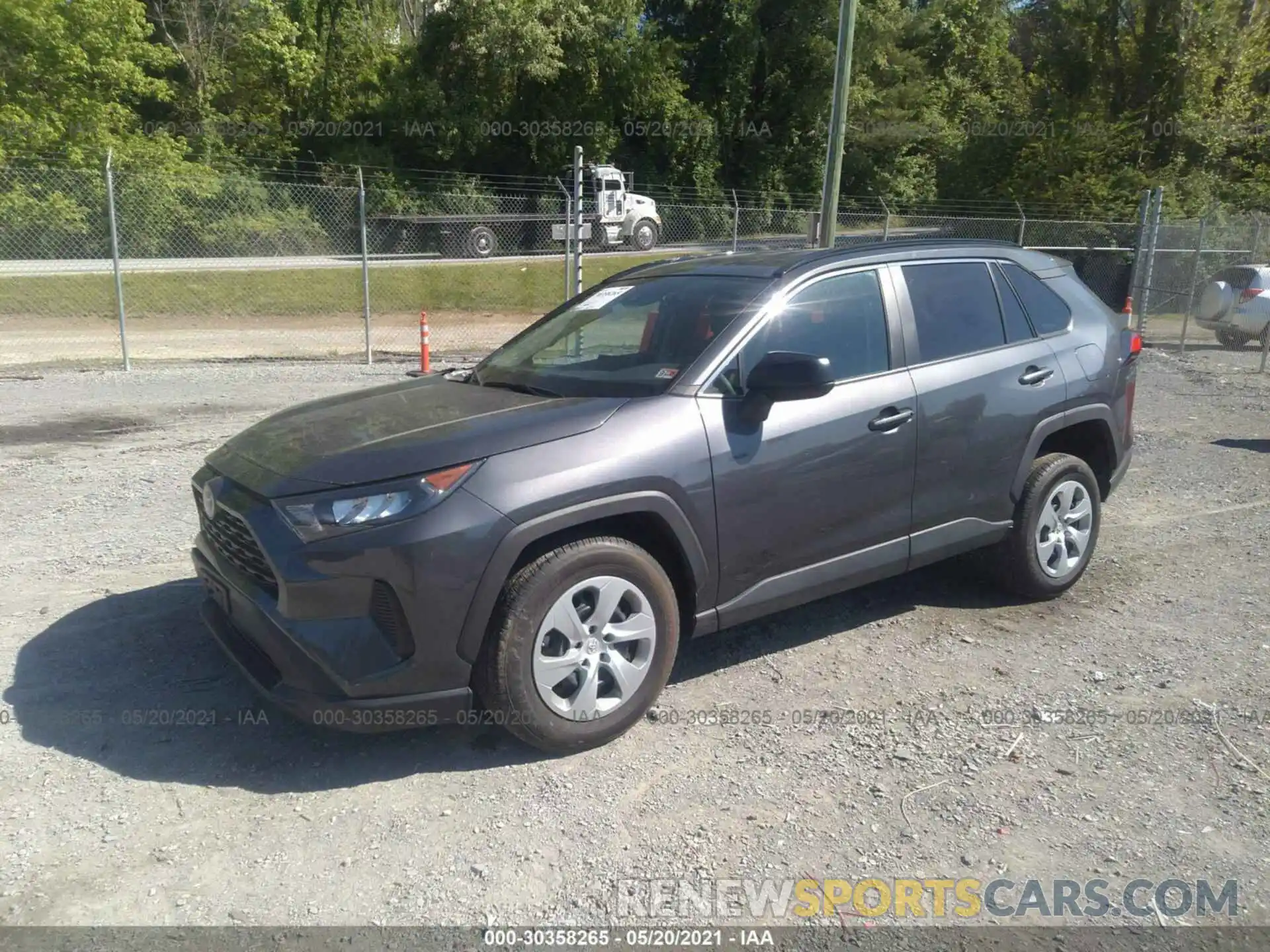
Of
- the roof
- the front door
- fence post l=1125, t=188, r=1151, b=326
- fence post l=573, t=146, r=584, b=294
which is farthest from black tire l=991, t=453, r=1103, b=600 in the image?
fence post l=1125, t=188, r=1151, b=326

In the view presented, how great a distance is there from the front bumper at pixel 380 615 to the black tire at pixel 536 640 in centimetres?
13

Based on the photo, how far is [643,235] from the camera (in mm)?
26250

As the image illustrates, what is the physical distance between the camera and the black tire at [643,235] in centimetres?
2625

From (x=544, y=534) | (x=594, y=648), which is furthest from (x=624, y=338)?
(x=594, y=648)

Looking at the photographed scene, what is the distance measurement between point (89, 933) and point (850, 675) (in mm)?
2934

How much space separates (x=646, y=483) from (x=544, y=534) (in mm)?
441

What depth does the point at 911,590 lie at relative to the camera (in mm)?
5395

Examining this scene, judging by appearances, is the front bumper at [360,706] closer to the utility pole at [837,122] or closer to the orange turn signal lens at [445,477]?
the orange turn signal lens at [445,477]

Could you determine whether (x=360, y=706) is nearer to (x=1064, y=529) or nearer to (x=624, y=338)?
(x=624, y=338)

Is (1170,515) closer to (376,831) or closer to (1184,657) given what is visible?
(1184,657)

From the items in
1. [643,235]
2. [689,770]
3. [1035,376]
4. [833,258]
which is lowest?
[689,770]

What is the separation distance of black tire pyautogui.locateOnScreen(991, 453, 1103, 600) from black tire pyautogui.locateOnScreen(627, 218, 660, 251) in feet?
72.2

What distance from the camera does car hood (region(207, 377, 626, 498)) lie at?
3.46 meters

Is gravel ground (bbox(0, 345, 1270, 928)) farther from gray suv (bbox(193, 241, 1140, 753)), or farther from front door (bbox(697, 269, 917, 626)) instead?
front door (bbox(697, 269, 917, 626))
